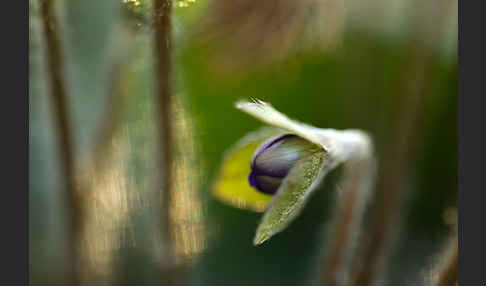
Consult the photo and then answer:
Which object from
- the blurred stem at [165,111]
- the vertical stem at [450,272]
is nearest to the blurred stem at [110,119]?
the blurred stem at [165,111]

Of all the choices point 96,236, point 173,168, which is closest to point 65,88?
point 173,168

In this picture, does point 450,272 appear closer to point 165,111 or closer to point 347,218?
point 347,218

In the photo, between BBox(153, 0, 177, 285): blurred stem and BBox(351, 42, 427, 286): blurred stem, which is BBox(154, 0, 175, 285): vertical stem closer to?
BBox(153, 0, 177, 285): blurred stem

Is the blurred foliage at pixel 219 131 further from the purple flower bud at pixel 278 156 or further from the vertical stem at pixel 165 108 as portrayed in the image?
the purple flower bud at pixel 278 156

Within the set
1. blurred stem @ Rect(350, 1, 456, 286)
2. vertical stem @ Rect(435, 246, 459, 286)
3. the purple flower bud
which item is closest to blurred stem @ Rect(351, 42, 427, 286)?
blurred stem @ Rect(350, 1, 456, 286)

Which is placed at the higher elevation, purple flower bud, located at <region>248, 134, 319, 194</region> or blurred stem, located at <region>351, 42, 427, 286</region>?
purple flower bud, located at <region>248, 134, 319, 194</region>

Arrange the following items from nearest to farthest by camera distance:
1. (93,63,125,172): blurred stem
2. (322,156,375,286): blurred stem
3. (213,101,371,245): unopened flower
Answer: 1. (213,101,371,245): unopened flower
2. (322,156,375,286): blurred stem
3. (93,63,125,172): blurred stem

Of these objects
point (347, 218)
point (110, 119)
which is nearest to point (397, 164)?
point (347, 218)

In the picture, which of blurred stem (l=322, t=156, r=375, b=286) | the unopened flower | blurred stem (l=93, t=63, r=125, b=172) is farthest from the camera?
blurred stem (l=93, t=63, r=125, b=172)
